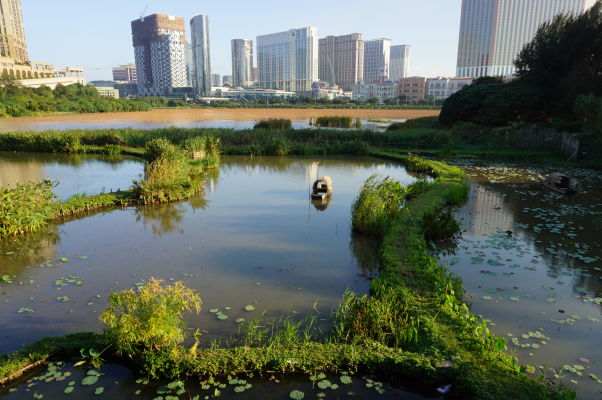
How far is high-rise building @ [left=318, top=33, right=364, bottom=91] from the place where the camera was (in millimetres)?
175825

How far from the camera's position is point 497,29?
4902 inches

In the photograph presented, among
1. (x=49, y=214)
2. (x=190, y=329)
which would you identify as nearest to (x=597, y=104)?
(x=190, y=329)

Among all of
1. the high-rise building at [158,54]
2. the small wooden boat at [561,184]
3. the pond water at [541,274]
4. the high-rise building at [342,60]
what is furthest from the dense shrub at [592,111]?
the high-rise building at [342,60]

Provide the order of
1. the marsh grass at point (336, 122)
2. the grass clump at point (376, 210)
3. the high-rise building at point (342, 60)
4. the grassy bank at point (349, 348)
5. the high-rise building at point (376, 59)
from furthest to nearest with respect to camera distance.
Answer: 1. the high-rise building at point (376, 59)
2. the high-rise building at point (342, 60)
3. the marsh grass at point (336, 122)
4. the grass clump at point (376, 210)
5. the grassy bank at point (349, 348)

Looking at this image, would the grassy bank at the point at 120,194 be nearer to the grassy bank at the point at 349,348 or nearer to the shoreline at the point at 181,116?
the grassy bank at the point at 349,348

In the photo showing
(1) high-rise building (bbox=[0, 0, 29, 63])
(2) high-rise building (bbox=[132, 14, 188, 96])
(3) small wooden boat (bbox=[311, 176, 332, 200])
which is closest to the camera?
(3) small wooden boat (bbox=[311, 176, 332, 200])

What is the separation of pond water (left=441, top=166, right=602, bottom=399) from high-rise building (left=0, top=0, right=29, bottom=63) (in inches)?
4782

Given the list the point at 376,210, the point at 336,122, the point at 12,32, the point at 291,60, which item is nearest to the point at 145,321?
the point at 376,210

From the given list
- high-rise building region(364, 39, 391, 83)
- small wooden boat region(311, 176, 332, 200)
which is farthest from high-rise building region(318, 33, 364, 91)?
small wooden boat region(311, 176, 332, 200)

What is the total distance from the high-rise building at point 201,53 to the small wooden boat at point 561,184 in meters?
146

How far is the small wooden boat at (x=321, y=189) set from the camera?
13.2m

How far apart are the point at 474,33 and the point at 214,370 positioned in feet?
482

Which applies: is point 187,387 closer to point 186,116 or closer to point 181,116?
point 181,116

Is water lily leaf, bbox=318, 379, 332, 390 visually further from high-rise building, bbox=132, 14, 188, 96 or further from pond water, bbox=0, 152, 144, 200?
high-rise building, bbox=132, 14, 188, 96
